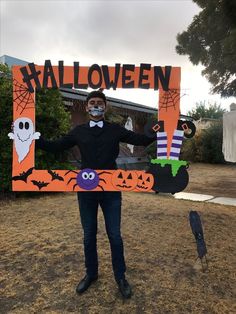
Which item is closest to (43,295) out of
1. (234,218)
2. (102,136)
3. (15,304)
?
(15,304)

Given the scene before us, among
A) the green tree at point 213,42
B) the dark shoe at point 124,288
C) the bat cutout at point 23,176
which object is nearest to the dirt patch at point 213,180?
the green tree at point 213,42

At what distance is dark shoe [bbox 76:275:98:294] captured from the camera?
3.79 metres

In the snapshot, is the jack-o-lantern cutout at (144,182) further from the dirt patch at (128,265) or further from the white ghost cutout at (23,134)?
the white ghost cutout at (23,134)

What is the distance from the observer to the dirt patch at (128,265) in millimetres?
3605

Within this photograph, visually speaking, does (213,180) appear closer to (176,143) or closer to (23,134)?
(176,143)

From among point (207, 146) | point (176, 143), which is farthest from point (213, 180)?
point (176, 143)

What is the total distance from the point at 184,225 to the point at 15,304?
3512mm

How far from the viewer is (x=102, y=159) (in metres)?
3.71

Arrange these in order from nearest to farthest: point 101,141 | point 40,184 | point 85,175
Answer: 1. point 101,141
2. point 85,175
3. point 40,184

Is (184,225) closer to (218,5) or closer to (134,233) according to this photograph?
(134,233)

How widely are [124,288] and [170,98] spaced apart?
205 centimetres

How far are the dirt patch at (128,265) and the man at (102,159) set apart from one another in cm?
26

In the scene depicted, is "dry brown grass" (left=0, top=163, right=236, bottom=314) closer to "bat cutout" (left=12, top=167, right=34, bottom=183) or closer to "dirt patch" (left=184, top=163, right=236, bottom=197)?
"bat cutout" (left=12, top=167, right=34, bottom=183)

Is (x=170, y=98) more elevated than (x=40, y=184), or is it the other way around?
(x=170, y=98)
